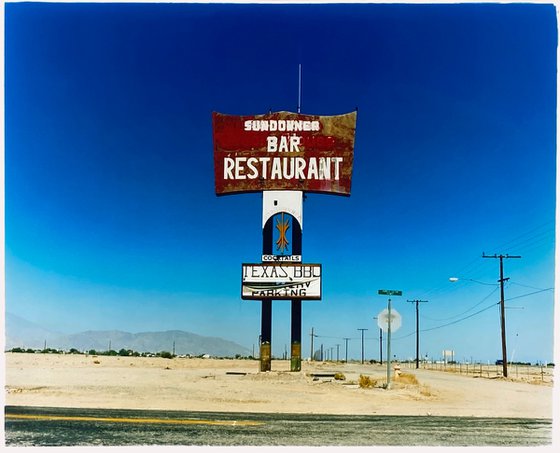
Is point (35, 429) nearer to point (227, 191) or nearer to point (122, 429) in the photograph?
point (122, 429)

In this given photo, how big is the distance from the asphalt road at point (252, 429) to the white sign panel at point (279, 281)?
16185mm

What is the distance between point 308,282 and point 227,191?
6665 millimetres

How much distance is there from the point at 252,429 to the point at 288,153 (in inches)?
839

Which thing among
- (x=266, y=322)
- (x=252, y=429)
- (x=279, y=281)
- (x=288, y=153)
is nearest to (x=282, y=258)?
(x=279, y=281)

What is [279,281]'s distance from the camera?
31094mm

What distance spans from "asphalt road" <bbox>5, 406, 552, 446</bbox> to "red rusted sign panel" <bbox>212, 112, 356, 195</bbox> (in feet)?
60.6

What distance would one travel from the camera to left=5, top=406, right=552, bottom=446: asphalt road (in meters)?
10.6

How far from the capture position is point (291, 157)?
31609 millimetres

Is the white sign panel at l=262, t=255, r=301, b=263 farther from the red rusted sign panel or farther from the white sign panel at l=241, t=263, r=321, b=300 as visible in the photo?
the red rusted sign panel

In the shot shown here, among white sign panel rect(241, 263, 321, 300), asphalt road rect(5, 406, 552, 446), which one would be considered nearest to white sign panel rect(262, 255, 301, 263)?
white sign panel rect(241, 263, 321, 300)

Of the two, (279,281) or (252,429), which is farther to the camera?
(279,281)

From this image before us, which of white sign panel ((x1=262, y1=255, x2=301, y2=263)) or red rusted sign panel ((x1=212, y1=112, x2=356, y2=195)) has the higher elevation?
red rusted sign panel ((x1=212, y1=112, x2=356, y2=195))

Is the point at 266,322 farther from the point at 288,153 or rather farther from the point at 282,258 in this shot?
the point at 288,153
